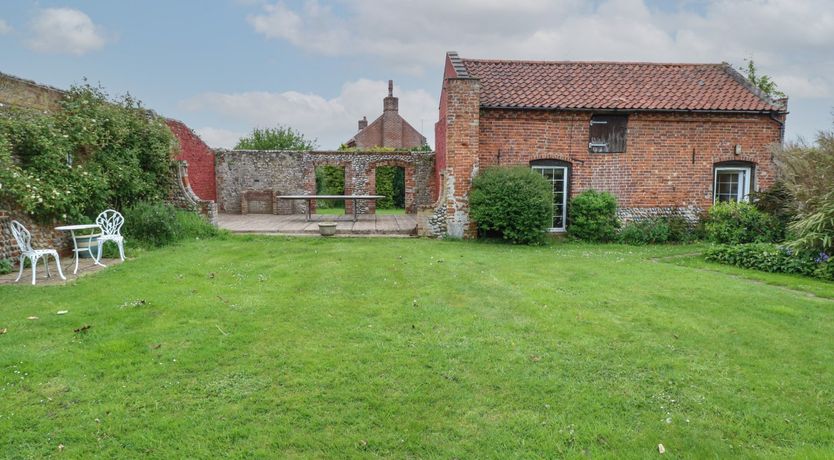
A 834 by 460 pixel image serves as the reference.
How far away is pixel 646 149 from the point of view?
12547 mm

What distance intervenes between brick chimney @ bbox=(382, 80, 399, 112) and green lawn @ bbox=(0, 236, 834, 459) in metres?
29.7

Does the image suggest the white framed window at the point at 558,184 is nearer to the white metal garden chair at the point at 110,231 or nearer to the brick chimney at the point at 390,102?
the white metal garden chair at the point at 110,231

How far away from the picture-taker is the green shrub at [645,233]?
12289mm

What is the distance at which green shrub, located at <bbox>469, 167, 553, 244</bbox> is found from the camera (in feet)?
35.8

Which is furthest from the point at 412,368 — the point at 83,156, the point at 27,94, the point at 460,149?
the point at 83,156

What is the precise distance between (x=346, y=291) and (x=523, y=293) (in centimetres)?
230

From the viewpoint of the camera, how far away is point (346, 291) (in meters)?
6.50

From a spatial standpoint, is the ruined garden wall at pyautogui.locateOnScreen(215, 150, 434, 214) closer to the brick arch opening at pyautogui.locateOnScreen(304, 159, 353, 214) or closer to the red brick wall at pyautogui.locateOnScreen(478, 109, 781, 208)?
the brick arch opening at pyautogui.locateOnScreen(304, 159, 353, 214)

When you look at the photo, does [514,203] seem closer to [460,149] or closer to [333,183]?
[460,149]

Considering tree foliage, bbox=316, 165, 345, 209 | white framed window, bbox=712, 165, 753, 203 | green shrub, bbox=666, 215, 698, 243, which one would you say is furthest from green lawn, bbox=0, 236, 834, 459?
tree foliage, bbox=316, 165, 345, 209

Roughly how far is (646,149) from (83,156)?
12.4m

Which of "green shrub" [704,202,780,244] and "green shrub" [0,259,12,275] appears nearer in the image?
"green shrub" [0,259,12,275]

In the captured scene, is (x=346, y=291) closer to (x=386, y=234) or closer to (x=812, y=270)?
(x=386, y=234)

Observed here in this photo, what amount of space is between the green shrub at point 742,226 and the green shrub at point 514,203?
4.00 meters
